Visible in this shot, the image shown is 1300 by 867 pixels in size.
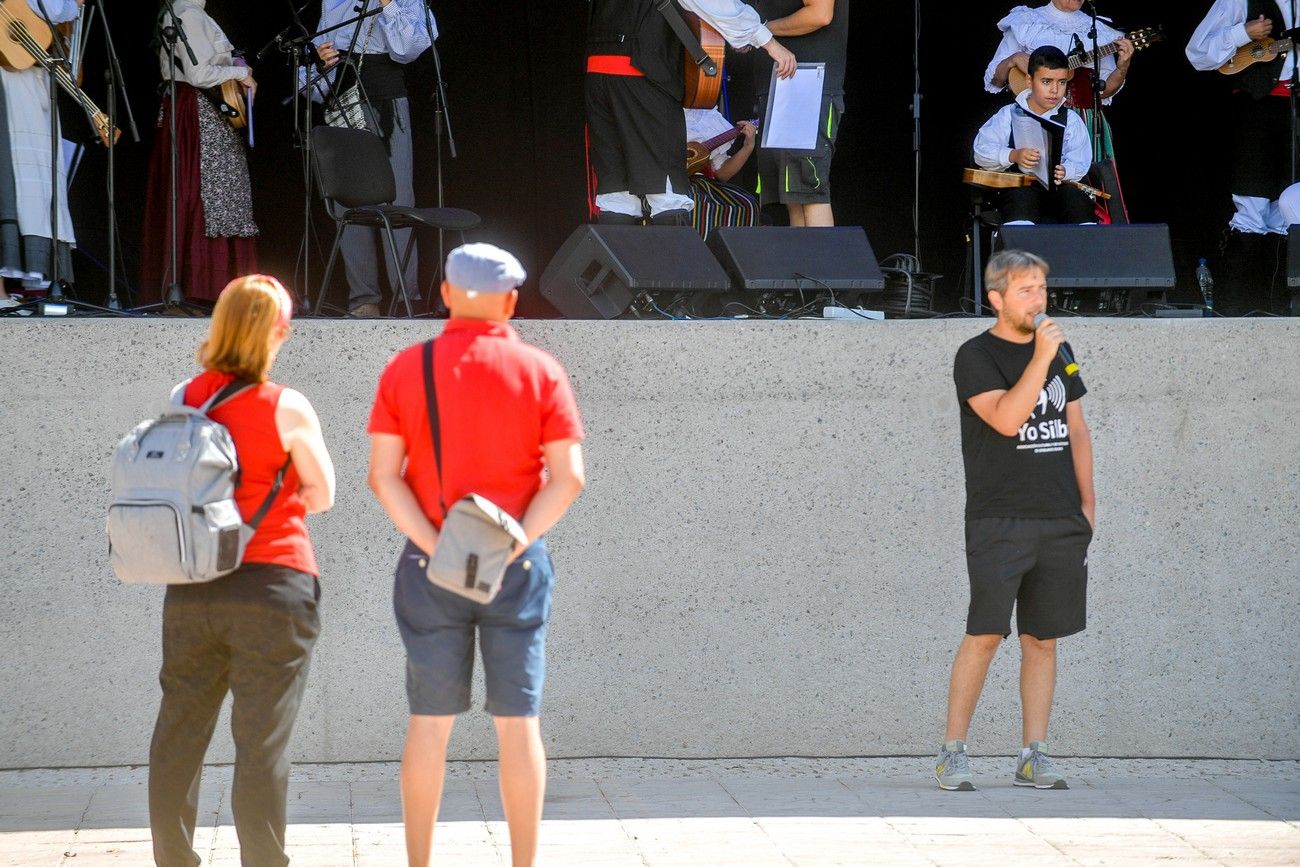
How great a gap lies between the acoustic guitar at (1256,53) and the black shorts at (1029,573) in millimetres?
3490

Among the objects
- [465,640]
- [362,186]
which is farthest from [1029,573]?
[362,186]

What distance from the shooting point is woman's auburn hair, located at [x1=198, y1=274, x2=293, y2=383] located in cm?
311

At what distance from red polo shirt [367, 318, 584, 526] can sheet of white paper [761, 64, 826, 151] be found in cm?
298

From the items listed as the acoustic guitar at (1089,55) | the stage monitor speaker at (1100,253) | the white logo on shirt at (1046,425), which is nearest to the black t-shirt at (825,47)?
the stage monitor speaker at (1100,253)

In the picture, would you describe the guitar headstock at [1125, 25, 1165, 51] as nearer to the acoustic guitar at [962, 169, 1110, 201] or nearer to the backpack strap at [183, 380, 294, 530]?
the acoustic guitar at [962, 169, 1110, 201]

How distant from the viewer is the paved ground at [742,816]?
395 centimetres

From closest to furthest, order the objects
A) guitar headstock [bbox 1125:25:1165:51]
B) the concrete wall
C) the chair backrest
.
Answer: the concrete wall < the chair backrest < guitar headstock [bbox 1125:25:1165:51]

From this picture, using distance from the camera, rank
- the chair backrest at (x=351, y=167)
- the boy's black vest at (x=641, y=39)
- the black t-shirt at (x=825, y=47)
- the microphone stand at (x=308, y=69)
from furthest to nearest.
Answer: the microphone stand at (x=308, y=69)
the black t-shirt at (x=825, y=47)
the chair backrest at (x=351, y=167)
the boy's black vest at (x=641, y=39)

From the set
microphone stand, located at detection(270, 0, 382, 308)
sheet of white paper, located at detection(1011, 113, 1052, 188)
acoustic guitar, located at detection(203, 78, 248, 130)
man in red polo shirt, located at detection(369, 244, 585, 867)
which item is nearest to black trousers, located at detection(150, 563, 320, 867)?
man in red polo shirt, located at detection(369, 244, 585, 867)

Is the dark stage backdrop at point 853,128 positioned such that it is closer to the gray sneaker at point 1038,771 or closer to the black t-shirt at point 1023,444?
the black t-shirt at point 1023,444

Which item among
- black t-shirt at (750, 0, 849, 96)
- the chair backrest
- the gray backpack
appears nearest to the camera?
the gray backpack

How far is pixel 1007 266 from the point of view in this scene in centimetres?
443

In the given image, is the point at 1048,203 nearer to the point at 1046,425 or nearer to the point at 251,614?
the point at 1046,425

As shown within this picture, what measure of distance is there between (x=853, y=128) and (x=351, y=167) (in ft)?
11.9
